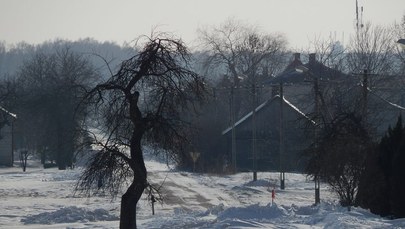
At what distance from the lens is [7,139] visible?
78125mm

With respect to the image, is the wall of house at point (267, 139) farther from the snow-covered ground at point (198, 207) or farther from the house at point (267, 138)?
the snow-covered ground at point (198, 207)

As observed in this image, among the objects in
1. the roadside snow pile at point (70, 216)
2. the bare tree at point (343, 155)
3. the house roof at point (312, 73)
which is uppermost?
the house roof at point (312, 73)

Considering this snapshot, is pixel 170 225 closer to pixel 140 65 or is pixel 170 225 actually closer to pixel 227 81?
pixel 140 65

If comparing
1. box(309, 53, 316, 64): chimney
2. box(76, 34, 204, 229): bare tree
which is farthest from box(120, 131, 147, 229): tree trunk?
box(309, 53, 316, 64): chimney

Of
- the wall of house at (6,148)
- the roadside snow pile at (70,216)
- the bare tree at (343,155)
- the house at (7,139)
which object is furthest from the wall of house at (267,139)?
the bare tree at (343,155)

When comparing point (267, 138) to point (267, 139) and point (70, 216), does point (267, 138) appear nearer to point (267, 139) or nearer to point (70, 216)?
point (267, 139)

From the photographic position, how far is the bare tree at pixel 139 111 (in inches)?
719

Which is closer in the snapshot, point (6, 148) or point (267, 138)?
point (267, 138)

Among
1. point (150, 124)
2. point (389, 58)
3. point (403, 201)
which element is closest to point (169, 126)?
point (150, 124)

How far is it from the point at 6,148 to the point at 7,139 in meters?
1.49

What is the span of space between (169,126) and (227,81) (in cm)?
7003

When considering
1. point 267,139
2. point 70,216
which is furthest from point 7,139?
point 70,216

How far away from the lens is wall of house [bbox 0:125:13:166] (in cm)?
7799

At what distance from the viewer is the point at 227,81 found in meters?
88.2
